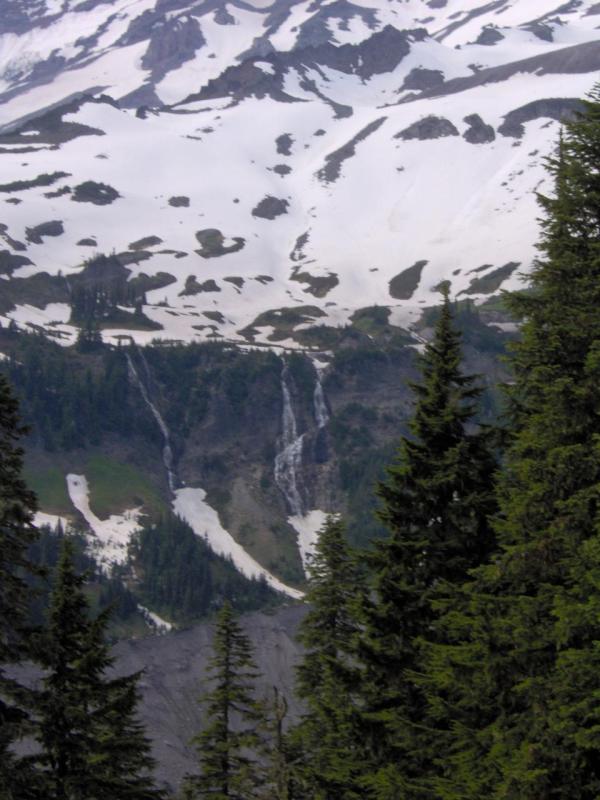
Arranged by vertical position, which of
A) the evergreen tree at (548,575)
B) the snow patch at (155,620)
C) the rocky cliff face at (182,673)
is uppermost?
the snow patch at (155,620)

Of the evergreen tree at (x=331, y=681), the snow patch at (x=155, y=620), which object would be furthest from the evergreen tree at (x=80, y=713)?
the snow patch at (x=155, y=620)

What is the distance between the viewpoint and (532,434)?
1820 cm

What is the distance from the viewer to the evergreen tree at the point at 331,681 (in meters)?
21.3

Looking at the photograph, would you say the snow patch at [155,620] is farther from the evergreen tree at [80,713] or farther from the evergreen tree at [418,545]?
the evergreen tree at [418,545]

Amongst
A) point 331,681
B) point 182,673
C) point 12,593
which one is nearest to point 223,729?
point 331,681

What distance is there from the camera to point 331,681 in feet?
72.9

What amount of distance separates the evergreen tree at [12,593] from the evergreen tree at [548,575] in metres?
7.99

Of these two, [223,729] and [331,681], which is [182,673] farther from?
[331,681]

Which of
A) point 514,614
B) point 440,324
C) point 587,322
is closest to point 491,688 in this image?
point 514,614

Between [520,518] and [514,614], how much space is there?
1524 mm

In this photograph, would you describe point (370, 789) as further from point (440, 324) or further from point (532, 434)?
point (440, 324)

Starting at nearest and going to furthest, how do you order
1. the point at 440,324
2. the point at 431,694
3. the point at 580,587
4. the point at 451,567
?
1. the point at 580,587
2. the point at 431,694
3. the point at 451,567
4. the point at 440,324

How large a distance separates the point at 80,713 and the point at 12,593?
371 centimetres

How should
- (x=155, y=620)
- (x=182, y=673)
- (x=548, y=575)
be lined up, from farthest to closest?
1. (x=155, y=620)
2. (x=182, y=673)
3. (x=548, y=575)
